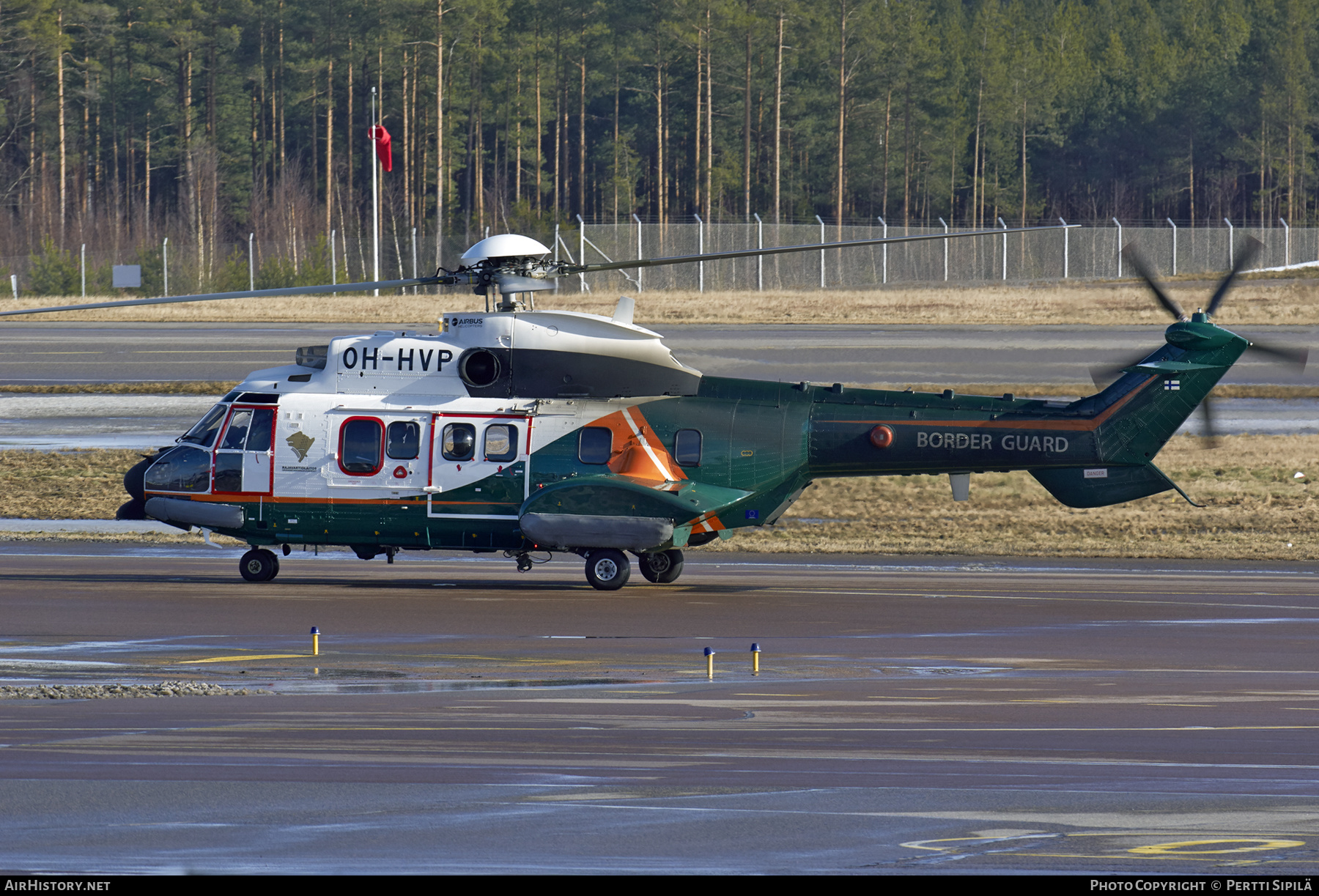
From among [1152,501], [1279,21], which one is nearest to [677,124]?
[1279,21]

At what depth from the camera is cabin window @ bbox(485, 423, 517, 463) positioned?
18.3 meters

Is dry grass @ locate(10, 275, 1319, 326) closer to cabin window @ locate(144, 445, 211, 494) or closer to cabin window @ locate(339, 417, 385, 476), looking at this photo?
cabin window @ locate(144, 445, 211, 494)

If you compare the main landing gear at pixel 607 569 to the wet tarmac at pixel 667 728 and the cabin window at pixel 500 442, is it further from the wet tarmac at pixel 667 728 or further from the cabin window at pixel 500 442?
the cabin window at pixel 500 442

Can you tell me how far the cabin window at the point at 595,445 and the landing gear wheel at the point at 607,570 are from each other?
Answer: 107 centimetres

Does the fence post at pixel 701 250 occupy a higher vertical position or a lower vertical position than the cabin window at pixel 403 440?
higher

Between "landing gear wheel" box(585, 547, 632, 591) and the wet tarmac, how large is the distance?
0.73 ft

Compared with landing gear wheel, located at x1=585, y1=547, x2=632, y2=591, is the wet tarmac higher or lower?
lower

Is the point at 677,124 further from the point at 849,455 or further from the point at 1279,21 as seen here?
the point at 849,455

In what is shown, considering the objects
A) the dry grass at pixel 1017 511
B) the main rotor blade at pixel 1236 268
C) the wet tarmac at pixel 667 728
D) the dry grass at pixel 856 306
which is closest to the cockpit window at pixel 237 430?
the wet tarmac at pixel 667 728

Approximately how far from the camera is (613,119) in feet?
329

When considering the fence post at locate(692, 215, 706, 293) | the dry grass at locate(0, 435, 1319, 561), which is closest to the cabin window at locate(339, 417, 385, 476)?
the dry grass at locate(0, 435, 1319, 561)

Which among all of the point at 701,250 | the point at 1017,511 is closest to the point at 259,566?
the point at 1017,511

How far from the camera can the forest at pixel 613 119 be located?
283ft

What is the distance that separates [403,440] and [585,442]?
7.14 ft
